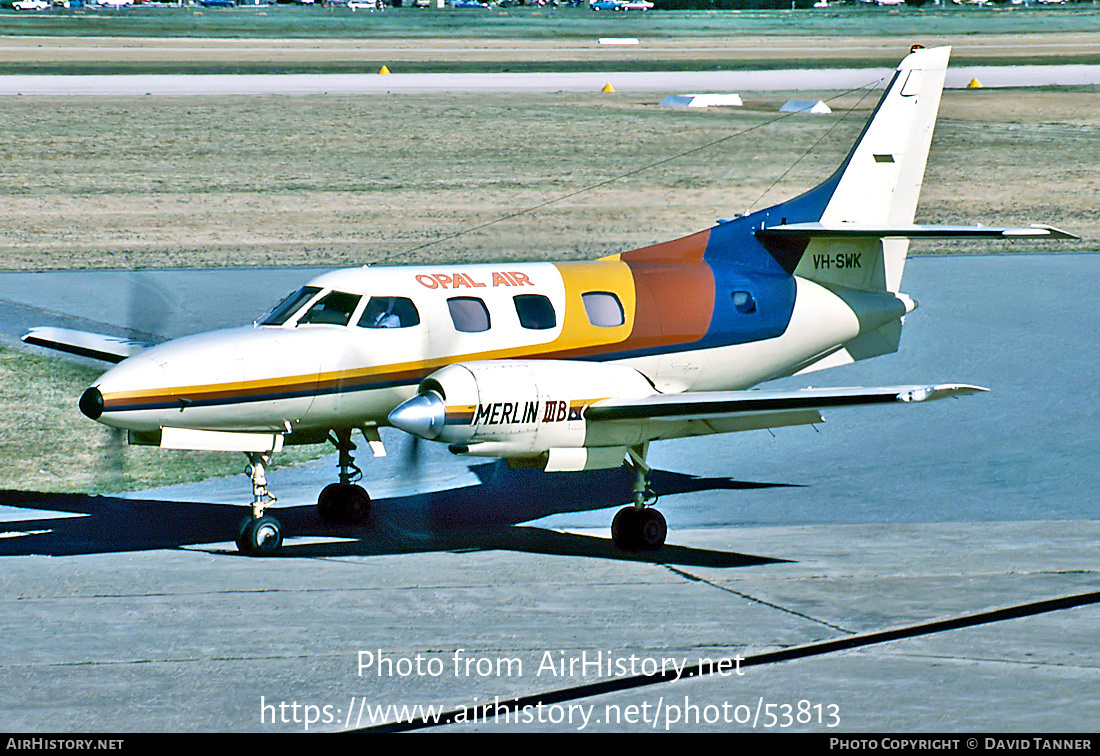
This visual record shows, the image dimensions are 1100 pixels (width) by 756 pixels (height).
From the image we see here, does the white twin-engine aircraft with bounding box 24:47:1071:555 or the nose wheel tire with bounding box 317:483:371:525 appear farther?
the nose wheel tire with bounding box 317:483:371:525

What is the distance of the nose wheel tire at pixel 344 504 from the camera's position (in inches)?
706

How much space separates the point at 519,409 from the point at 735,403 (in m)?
2.43

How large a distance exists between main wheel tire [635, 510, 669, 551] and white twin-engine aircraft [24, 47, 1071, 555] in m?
0.02

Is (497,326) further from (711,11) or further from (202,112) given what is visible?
(711,11)

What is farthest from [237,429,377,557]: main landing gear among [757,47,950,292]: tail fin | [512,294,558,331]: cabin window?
[757,47,950,292]: tail fin

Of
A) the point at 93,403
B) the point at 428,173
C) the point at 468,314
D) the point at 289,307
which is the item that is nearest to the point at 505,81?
the point at 428,173

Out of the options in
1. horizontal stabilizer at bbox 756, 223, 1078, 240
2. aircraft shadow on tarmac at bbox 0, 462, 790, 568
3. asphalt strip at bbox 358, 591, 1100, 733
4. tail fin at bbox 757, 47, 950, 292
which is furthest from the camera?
tail fin at bbox 757, 47, 950, 292

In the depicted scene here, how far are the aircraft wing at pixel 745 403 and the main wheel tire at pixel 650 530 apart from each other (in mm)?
1232

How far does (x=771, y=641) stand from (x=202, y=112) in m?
47.0

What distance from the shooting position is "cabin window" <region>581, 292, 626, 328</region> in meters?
17.3

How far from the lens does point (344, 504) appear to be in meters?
18.0

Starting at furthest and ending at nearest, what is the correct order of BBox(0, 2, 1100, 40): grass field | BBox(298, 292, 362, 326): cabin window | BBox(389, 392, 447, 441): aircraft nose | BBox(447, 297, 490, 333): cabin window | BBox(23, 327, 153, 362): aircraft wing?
1. BBox(0, 2, 1100, 40): grass field
2. BBox(23, 327, 153, 362): aircraft wing
3. BBox(447, 297, 490, 333): cabin window
4. BBox(298, 292, 362, 326): cabin window
5. BBox(389, 392, 447, 441): aircraft nose

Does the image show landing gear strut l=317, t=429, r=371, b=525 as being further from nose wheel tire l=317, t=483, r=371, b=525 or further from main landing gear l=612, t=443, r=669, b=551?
main landing gear l=612, t=443, r=669, b=551
